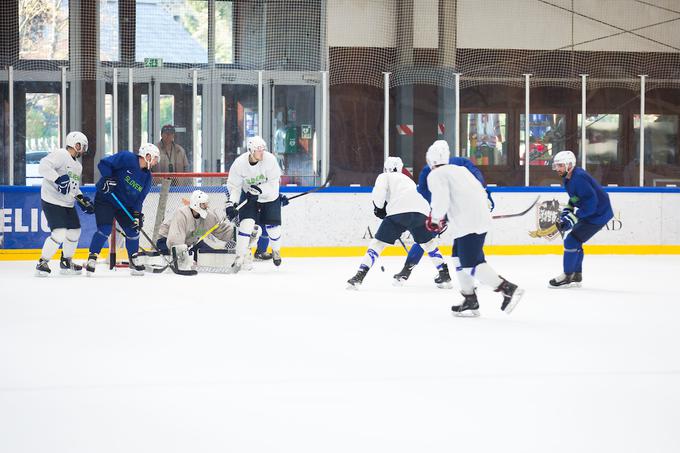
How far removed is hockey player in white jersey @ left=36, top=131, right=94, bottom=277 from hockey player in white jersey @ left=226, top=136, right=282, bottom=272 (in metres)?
1.18

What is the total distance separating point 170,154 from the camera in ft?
33.5

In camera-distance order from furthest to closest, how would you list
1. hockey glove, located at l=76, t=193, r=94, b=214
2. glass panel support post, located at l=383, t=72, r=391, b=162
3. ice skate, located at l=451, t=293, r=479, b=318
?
glass panel support post, located at l=383, t=72, r=391, b=162 < hockey glove, located at l=76, t=193, r=94, b=214 < ice skate, located at l=451, t=293, r=479, b=318

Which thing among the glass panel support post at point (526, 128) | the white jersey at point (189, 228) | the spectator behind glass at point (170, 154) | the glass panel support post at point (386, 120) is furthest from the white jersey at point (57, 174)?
the glass panel support post at point (526, 128)

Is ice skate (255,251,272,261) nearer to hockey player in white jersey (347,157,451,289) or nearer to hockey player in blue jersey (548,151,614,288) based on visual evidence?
hockey player in white jersey (347,157,451,289)

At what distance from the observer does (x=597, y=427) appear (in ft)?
8.83

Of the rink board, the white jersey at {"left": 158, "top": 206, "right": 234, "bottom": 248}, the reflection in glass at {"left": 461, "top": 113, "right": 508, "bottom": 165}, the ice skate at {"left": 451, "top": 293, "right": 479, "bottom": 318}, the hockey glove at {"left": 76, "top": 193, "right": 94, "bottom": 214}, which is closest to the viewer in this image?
the ice skate at {"left": 451, "top": 293, "right": 479, "bottom": 318}

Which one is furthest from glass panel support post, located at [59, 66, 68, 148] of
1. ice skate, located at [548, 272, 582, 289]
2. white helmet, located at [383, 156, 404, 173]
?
ice skate, located at [548, 272, 582, 289]

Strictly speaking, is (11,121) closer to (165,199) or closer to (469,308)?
(165,199)

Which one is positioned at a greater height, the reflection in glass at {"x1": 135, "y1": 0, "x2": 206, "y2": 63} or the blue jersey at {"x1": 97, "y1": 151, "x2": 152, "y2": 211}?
the reflection in glass at {"x1": 135, "y1": 0, "x2": 206, "y2": 63}

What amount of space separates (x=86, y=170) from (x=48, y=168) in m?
2.89

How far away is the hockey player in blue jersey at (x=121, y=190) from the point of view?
7648 mm

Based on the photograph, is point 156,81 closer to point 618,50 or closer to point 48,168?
point 48,168

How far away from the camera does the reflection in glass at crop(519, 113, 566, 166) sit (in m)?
11.2

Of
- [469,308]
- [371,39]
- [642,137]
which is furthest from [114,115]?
[469,308]
